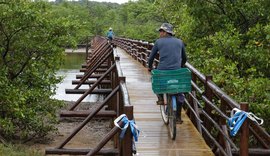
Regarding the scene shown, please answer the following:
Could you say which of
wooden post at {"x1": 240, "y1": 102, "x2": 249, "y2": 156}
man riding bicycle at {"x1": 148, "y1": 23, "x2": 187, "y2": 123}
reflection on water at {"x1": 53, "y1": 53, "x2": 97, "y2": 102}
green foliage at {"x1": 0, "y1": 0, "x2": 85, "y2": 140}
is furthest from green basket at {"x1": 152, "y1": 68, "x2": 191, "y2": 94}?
reflection on water at {"x1": 53, "y1": 53, "x2": 97, "y2": 102}

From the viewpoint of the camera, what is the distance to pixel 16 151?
53.1 ft

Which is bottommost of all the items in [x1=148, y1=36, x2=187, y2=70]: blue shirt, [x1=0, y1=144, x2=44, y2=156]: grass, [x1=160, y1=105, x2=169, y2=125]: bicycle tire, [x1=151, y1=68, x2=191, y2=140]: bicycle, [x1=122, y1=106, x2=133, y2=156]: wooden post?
[x1=0, y1=144, x2=44, y2=156]: grass

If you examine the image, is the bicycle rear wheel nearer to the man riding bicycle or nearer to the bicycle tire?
the man riding bicycle

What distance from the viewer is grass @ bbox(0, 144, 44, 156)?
15.3 meters

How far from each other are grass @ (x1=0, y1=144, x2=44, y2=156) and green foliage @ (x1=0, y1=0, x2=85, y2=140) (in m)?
0.63

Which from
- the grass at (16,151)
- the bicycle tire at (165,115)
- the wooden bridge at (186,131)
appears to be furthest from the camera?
the grass at (16,151)

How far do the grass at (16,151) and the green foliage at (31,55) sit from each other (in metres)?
0.63

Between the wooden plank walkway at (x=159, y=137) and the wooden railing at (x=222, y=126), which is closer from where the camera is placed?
the wooden railing at (x=222, y=126)

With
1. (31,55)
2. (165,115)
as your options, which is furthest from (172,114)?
(31,55)

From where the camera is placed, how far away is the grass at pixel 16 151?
15.3 m

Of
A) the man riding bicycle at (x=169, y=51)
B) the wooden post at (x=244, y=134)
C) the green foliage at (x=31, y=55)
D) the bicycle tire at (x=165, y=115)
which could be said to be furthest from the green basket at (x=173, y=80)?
the green foliage at (x=31, y=55)

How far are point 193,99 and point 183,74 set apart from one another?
1.26 meters

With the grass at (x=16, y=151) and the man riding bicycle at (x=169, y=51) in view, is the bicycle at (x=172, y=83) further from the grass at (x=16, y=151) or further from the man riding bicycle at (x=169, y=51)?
the grass at (x=16, y=151)

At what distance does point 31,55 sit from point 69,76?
37905mm
